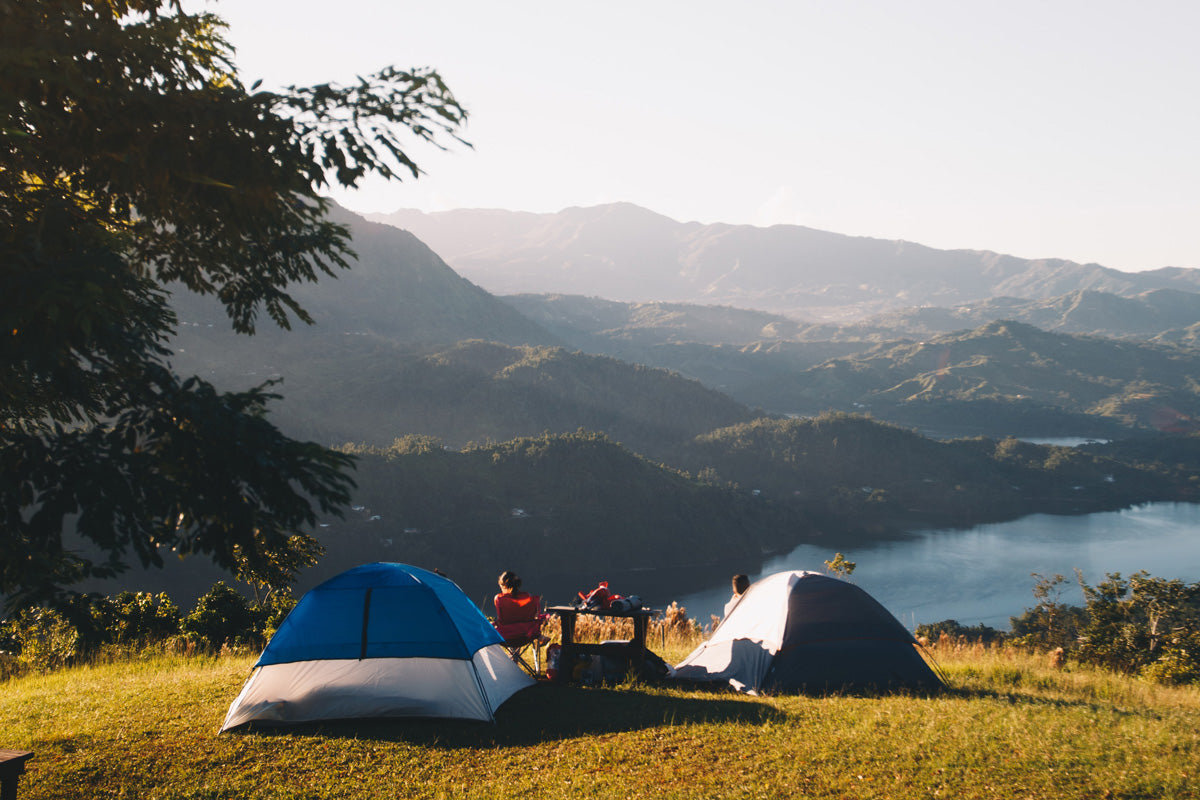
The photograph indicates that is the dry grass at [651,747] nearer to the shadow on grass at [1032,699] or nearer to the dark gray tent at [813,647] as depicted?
the shadow on grass at [1032,699]

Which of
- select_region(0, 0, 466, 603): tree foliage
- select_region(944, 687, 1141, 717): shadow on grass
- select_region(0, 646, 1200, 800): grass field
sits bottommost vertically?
select_region(944, 687, 1141, 717): shadow on grass

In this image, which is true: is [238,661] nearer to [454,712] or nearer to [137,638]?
[137,638]

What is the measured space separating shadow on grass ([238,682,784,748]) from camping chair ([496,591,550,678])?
109 centimetres

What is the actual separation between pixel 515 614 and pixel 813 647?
3.98 metres

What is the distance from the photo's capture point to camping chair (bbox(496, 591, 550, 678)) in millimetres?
10711

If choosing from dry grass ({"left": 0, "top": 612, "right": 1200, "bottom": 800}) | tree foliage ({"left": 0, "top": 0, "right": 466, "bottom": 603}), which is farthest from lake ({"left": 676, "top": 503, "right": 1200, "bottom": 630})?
tree foliage ({"left": 0, "top": 0, "right": 466, "bottom": 603})

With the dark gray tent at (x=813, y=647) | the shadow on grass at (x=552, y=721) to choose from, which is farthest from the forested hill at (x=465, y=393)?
the shadow on grass at (x=552, y=721)

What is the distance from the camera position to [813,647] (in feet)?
35.3

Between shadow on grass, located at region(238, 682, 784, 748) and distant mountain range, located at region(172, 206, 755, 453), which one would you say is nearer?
shadow on grass, located at region(238, 682, 784, 748)

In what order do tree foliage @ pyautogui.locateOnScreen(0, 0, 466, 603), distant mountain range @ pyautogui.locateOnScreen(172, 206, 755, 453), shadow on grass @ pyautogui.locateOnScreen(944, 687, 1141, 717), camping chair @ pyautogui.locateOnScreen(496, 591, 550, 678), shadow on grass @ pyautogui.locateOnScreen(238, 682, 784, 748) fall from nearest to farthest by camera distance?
tree foliage @ pyautogui.locateOnScreen(0, 0, 466, 603)
shadow on grass @ pyautogui.locateOnScreen(238, 682, 784, 748)
shadow on grass @ pyautogui.locateOnScreen(944, 687, 1141, 717)
camping chair @ pyautogui.locateOnScreen(496, 591, 550, 678)
distant mountain range @ pyautogui.locateOnScreen(172, 206, 755, 453)

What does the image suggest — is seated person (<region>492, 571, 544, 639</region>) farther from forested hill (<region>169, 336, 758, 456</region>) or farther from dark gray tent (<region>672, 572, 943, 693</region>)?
forested hill (<region>169, 336, 758, 456</region>)

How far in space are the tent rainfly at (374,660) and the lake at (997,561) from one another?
215 feet

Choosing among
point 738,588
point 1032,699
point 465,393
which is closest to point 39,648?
point 738,588

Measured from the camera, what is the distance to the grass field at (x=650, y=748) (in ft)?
21.6
